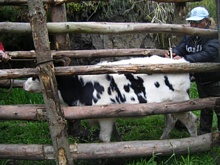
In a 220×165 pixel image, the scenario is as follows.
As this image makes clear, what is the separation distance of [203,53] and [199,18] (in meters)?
0.48

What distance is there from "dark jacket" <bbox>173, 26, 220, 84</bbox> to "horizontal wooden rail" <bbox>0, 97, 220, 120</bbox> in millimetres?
660

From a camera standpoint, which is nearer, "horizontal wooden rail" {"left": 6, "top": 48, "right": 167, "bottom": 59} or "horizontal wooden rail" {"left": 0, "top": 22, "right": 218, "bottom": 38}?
"horizontal wooden rail" {"left": 0, "top": 22, "right": 218, "bottom": 38}

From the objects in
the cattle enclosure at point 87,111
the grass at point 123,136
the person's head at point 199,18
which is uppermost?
the person's head at point 199,18

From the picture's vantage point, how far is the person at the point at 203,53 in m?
4.79

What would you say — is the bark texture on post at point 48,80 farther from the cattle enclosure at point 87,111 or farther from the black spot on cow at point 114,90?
the black spot on cow at point 114,90

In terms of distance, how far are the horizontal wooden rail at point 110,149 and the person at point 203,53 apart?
2.09 ft

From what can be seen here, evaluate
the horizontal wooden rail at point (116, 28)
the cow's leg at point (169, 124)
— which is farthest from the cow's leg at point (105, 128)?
the horizontal wooden rail at point (116, 28)

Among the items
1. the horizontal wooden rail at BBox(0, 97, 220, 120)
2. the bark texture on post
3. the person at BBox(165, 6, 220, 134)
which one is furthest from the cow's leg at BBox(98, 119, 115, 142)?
the person at BBox(165, 6, 220, 134)

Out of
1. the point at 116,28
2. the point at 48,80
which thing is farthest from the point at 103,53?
the point at 48,80

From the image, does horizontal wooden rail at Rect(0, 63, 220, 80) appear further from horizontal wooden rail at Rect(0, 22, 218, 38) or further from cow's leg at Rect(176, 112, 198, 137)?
cow's leg at Rect(176, 112, 198, 137)

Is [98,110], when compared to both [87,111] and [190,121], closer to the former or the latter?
[87,111]

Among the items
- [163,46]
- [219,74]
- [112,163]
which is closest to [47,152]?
[112,163]

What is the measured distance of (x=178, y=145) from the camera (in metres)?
4.36

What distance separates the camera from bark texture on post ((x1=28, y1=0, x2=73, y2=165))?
12.1ft
